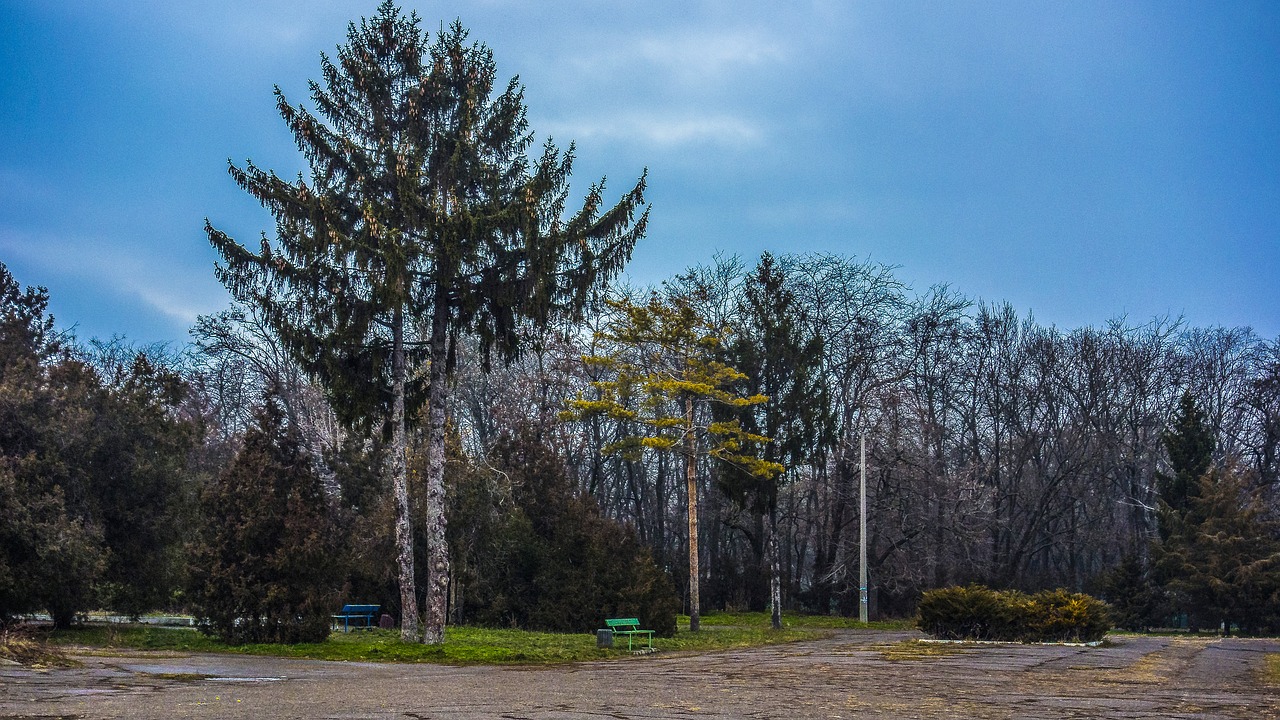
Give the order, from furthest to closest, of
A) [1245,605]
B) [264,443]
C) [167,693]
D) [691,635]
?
[1245,605]
[691,635]
[264,443]
[167,693]

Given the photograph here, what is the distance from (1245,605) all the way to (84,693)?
37.0 m

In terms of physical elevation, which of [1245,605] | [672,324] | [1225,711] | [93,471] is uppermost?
[672,324]

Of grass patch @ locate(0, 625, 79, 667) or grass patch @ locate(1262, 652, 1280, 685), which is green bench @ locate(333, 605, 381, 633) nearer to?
grass patch @ locate(0, 625, 79, 667)

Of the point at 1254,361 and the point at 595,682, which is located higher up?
the point at 1254,361

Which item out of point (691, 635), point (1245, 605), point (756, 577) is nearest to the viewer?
point (691, 635)

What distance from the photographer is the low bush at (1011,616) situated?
2445cm

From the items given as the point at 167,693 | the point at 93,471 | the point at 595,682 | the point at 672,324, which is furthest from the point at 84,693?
the point at 672,324

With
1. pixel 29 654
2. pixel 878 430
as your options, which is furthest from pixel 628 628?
pixel 878 430

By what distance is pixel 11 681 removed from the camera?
37.2 ft

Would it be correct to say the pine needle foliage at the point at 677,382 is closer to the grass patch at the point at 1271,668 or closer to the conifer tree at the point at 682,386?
the conifer tree at the point at 682,386

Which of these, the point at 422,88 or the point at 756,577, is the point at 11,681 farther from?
the point at 756,577

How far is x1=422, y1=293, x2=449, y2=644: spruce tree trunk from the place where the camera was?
20.7 meters

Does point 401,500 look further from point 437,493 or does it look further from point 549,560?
point 549,560

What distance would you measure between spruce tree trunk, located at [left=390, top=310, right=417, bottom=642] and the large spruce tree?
0.04 meters
